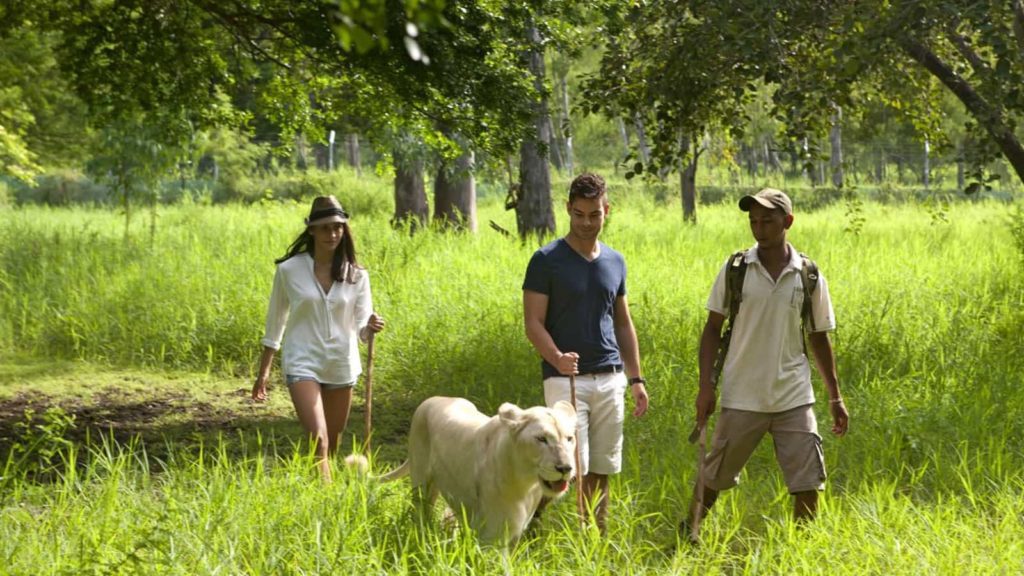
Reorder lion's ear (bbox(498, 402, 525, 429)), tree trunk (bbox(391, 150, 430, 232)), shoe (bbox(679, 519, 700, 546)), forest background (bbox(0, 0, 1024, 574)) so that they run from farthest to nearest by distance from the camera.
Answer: tree trunk (bbox(391, 150, 430, 232)) → shoe (bbox(679, 519, 700, 546)) → forest background (bbox(0, 0, 1024, 574)) → lion's ear (bbox(498, 402, 525, 429))

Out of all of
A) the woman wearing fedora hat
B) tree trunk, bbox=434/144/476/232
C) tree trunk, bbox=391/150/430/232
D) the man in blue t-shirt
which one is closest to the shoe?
the man in blue t-shirt

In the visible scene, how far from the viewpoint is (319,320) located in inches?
271

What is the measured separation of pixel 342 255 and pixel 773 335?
2487 millimetres

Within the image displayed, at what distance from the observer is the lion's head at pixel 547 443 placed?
16.8ft

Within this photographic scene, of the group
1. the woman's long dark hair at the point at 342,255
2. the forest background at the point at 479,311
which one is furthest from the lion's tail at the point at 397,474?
the woman's long dark hair at the point at 342,255

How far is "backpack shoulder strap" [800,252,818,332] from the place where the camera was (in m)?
5.82

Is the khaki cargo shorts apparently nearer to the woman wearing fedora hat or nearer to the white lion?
the white lion

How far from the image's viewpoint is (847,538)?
19.0 feet

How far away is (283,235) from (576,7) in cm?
825

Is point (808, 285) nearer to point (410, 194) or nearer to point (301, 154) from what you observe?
point (410, 194)

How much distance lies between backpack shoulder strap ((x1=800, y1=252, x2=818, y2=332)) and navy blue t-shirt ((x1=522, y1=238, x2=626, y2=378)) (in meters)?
0.91

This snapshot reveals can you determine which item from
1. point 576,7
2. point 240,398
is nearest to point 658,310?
point 576,7

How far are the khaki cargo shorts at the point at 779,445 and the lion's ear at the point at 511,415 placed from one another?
1149mm

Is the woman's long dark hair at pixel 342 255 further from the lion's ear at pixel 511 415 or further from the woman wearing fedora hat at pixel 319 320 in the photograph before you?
the lion's ear at pixel 511 415
